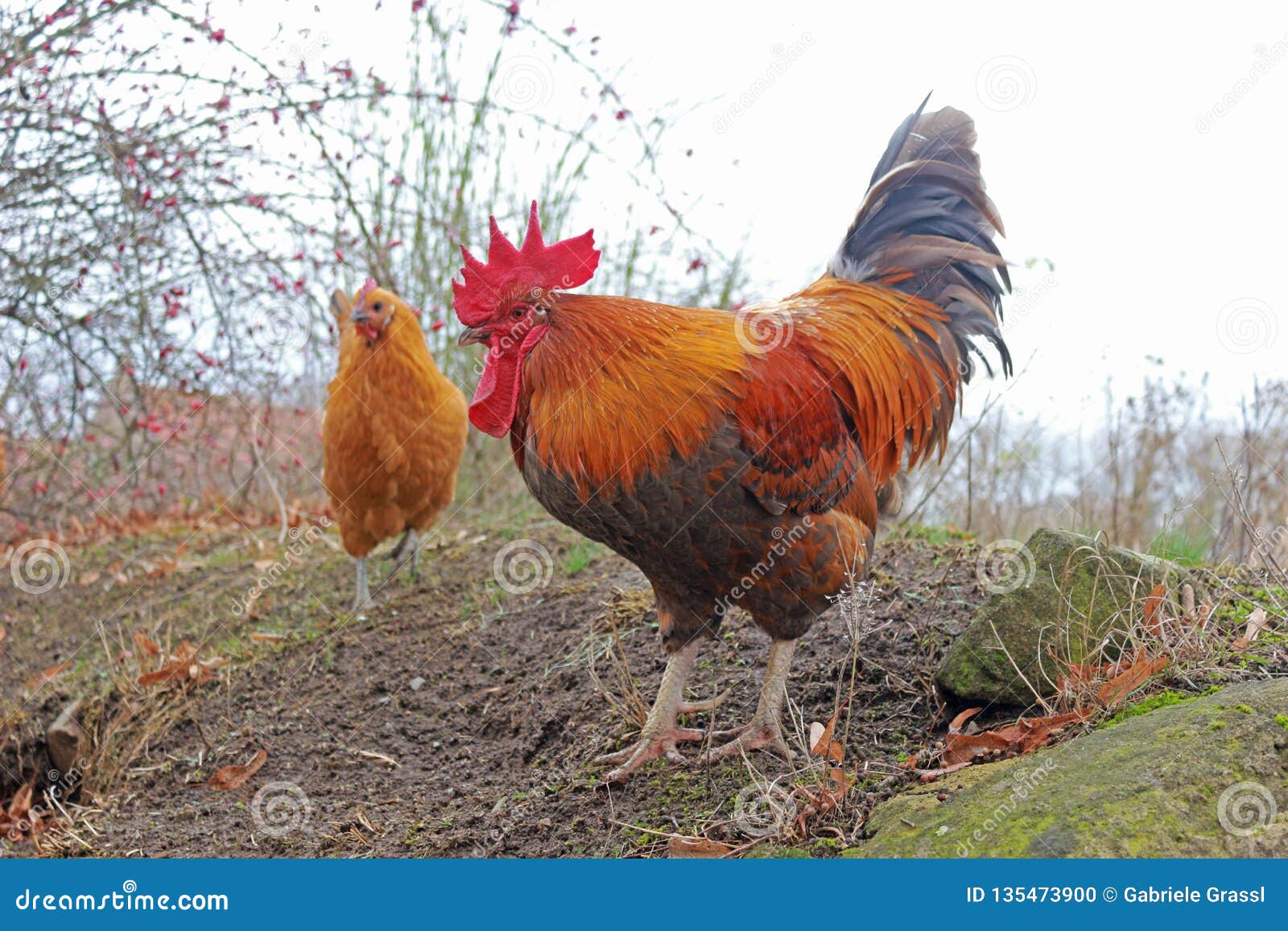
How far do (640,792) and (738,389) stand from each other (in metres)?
1.44

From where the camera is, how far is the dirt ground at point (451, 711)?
133 inches

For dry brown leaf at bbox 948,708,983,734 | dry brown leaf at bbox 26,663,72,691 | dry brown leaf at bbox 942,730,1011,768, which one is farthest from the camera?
dry brown leaf at bbox 26,663,72,691

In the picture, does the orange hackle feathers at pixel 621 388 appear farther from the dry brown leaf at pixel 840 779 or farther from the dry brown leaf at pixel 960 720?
the dry brown leaf at pixel 960 720

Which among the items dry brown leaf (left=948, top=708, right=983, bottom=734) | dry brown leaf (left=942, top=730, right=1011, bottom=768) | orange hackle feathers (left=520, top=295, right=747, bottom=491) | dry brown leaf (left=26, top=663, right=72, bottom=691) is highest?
orange hackle feathers (left=520, top=295, right=747, bottom=491)

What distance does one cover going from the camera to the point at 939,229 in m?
4.30

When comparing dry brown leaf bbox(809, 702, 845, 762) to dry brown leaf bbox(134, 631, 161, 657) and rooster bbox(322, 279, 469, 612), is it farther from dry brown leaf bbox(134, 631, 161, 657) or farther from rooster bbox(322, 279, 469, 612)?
dry brown leaf bbox(134, 631, 161, 657)

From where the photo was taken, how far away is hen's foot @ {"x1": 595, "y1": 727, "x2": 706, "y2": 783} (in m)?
3.56

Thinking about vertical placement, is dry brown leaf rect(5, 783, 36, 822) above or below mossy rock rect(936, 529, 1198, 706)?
below

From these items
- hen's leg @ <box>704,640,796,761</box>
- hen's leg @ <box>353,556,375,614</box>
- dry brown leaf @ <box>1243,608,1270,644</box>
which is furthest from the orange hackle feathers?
hen's leg @ <box>353,556,375,614</box>


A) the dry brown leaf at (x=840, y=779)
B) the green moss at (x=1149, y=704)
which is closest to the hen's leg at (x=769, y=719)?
the dry brown leaf at (x=840, y=779)

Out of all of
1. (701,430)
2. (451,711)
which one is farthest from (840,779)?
(451,711)

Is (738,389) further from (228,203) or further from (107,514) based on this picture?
(107,514)

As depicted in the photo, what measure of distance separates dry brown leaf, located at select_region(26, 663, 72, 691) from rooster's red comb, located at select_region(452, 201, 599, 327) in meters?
3.85

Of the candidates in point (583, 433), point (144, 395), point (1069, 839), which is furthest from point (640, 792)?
point (144, 395)
